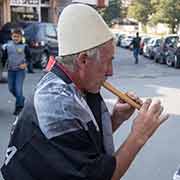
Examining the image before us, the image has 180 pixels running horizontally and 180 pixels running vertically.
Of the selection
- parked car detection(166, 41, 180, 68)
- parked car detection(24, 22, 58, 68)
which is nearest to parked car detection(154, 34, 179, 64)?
parked car detection(166, 41, 180, 68)

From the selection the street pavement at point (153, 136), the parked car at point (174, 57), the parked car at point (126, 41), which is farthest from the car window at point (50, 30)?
the parked car at point (126, 41)

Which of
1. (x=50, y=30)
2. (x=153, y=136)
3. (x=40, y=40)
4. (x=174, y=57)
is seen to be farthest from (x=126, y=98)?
(x=174, y=57)

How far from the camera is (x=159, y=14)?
162 ft

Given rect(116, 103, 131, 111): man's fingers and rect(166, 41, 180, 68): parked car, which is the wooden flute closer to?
rect(116, 103, 131, 111): man's fingers

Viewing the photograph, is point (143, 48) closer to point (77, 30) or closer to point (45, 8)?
point (45, 8)

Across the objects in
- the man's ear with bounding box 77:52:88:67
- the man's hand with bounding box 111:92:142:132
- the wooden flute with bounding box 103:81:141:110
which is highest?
the man's ear with bounding box 77:52:88:67

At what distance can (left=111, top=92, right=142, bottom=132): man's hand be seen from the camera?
6.72 ft

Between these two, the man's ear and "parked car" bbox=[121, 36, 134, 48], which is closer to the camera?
the man's ear

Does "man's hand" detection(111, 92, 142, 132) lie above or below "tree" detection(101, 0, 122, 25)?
above

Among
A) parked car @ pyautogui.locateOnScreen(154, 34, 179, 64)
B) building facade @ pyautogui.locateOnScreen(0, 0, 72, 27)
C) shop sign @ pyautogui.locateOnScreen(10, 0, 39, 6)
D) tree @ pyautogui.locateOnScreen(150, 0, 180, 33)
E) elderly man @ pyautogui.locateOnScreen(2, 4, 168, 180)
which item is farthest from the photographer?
tree @ pyautogui.locateOnScreen(150, 0, 180, 33)

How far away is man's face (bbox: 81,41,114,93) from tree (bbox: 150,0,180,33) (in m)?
45.7

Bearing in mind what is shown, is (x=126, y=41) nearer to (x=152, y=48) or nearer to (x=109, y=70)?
(x=152, y=48)

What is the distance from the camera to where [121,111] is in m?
2.09

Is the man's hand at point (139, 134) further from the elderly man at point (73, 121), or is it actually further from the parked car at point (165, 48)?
the parked car at point (165, 48)
